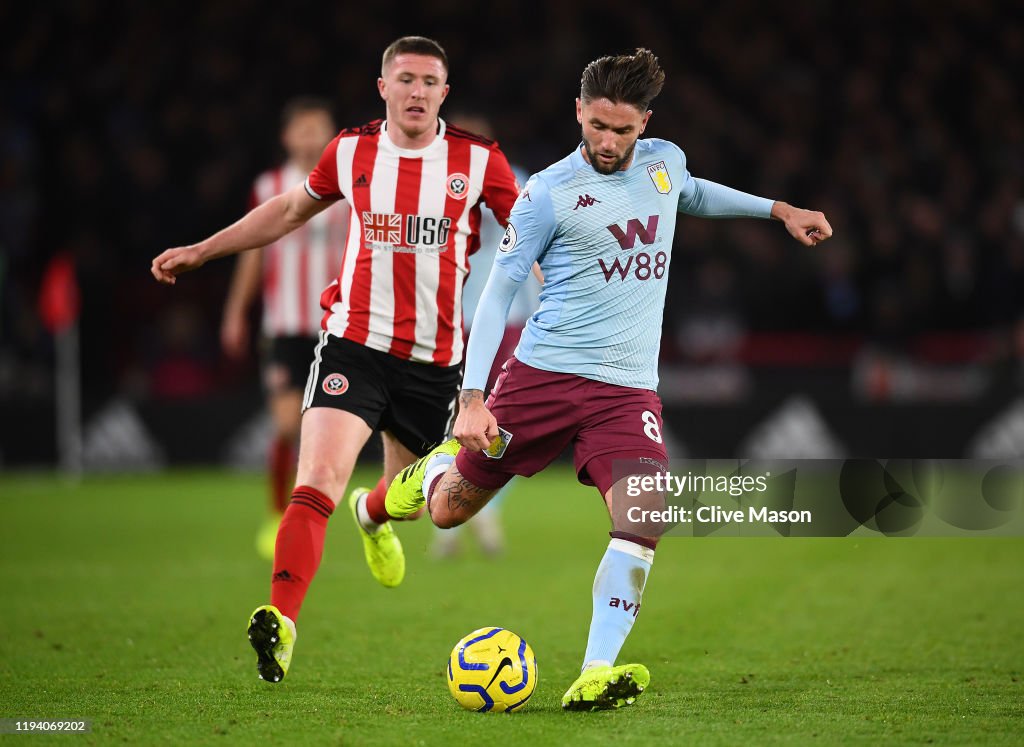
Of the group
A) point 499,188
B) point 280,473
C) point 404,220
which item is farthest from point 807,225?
point 280,473

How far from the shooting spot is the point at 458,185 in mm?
5242

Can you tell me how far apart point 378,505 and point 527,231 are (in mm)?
1749

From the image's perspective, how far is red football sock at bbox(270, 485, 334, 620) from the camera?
4730 mm

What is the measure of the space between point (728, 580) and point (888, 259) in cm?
844

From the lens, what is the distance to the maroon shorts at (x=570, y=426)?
4.50 metres

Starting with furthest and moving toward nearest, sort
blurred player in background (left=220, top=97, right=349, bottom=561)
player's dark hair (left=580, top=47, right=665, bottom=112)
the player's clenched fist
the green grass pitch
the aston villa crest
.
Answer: blurred player in background (left=220, top=97, right=349, bottom=561), the player's clenched fist, the aston villa crest, player's dark hair (left=580, top=47, right=665, bottom=112), the green grass pitch

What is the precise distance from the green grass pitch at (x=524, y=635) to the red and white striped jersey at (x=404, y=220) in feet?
4.42

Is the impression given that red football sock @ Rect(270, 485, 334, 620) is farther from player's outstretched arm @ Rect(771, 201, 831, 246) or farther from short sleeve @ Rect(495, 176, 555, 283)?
player's outstretched arm @ Rect(771, 201, 831, 246)

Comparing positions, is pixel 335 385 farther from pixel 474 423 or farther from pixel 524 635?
pixel 524 635

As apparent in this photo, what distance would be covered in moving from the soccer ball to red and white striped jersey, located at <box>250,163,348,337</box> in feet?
12.8

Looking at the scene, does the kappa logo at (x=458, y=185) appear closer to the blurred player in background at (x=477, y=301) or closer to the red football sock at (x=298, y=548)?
the red football sock at (x=298, y=548)

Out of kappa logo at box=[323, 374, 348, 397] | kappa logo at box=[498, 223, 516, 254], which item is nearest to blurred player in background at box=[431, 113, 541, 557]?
kappa logo at box=[323, 374, 348, 397]

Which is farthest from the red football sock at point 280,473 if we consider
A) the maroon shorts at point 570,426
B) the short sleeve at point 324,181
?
the maroon shorts at point 570,426

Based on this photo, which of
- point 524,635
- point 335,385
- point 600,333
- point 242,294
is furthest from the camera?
point 242,294
